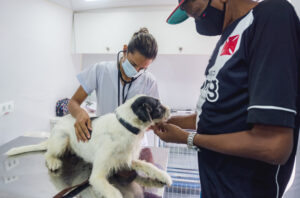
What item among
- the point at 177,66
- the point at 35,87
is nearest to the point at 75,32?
the point at 35,87

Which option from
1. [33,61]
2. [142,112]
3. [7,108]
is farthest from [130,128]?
[33,61]

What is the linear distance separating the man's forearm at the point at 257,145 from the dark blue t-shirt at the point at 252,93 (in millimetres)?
44

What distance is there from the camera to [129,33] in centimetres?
248

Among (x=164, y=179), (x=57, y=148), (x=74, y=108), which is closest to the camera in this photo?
(x=164, y=179)

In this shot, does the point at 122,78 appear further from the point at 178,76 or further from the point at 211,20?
the point at 178,76

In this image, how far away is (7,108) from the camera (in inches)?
68.8

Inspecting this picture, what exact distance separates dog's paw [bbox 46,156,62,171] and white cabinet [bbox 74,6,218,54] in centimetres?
172

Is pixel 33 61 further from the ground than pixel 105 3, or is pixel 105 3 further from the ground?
pixel 105 3

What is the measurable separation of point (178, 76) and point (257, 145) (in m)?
2.48

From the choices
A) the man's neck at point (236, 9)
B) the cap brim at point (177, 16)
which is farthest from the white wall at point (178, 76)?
the man's neck at point (236, 9)

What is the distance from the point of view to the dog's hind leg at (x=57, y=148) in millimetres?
1158

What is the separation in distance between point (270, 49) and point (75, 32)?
2.67 meters

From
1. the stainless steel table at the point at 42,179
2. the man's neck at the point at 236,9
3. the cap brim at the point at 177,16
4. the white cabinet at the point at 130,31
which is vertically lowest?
the stainless steel table at the point at 42,179

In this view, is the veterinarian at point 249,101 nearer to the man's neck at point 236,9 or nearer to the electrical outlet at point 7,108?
the man's neck at point 236,9
